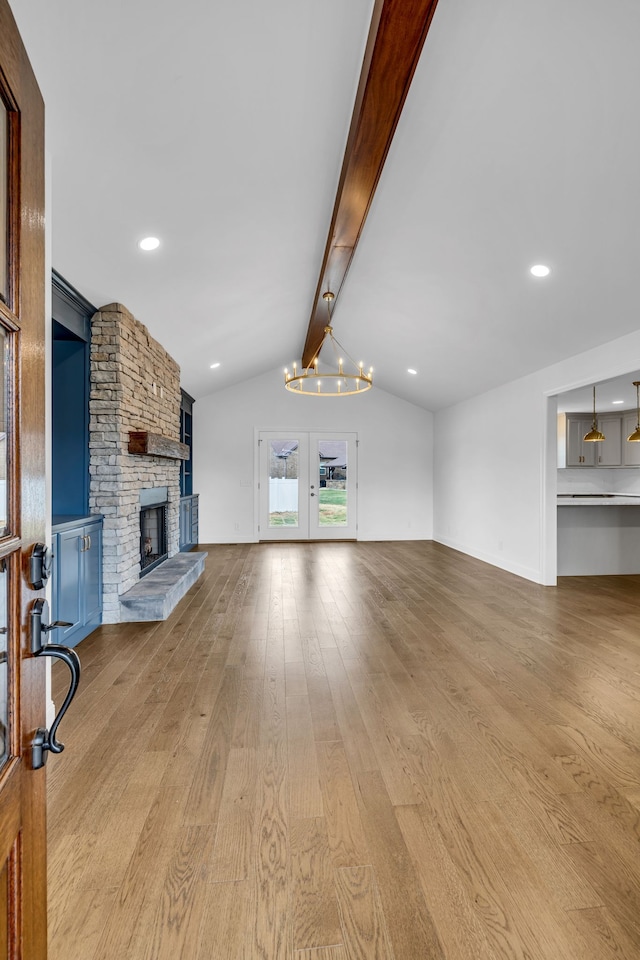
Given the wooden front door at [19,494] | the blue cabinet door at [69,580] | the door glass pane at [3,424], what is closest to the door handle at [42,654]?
the wooden front door at [19,494]

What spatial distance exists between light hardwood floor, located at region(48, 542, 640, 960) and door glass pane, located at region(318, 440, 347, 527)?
534 cm

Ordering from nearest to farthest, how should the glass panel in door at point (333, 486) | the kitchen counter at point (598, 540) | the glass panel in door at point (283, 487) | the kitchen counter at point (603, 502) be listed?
the kitchen counter at point (603, 502) < the kitchen counter at point (598, 540) < the glass panel in door at point (283, 487) < the glass panel in door at point (333, 486)

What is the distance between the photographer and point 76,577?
3.66 meters

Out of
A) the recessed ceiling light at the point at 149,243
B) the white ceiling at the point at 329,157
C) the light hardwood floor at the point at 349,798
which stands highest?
the white ceiling at the point at 329,157

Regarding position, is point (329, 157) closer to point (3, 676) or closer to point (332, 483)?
point (3, 676)

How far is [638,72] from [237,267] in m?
3.00

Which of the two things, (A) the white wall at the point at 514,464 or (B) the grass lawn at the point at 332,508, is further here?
(B) the grass lawn at the point at 332,508

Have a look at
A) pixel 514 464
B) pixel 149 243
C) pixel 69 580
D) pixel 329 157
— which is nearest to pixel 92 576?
pixel 69 580

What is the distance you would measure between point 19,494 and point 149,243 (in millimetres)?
3237

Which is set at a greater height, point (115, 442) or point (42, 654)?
point (115, 442)

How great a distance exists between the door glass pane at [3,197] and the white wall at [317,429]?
8.23 metres

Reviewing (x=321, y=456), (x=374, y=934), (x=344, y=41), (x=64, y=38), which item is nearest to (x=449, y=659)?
(x=374, y=934)

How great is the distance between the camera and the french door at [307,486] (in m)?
9.01

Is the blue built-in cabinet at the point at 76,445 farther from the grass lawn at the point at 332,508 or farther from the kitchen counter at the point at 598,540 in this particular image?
the grass lawn at the point at 332,508
